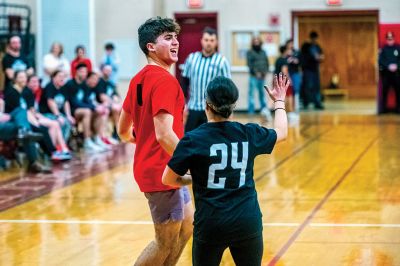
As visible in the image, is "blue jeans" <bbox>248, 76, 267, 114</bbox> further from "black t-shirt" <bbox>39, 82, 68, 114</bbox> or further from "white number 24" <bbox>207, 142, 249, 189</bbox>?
"white number 24" <bbox>207, 142, 249, 189</bbox>

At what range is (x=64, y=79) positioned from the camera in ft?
52.3

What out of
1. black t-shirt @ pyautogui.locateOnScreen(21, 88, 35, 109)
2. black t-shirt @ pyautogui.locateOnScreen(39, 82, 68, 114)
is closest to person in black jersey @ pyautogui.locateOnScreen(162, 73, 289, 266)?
black t-shirt @ pyautogui.locateOnScreen(21, 88, 35, 109)

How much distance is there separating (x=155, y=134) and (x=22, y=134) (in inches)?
330

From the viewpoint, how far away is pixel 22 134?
13758mm

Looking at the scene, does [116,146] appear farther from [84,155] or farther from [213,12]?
[213,12]

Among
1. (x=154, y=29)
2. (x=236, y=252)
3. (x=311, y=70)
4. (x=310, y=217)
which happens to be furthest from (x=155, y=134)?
(x=311, y=70)

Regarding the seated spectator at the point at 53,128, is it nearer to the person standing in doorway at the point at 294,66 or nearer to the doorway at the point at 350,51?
the person standing in doorway at the point at 294,66

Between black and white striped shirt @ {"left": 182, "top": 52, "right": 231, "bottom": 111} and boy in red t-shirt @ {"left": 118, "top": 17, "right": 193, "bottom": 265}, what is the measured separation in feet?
16.9

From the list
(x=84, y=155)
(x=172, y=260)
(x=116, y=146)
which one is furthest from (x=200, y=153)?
(x=116, y=146)

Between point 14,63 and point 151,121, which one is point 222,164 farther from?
point 14,63

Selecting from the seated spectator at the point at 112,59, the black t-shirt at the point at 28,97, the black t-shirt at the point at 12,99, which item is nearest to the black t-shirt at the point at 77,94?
the black t-shirt at the point at 28,97

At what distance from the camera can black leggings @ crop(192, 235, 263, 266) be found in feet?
16.1

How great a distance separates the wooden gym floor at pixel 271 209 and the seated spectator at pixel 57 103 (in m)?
0.68

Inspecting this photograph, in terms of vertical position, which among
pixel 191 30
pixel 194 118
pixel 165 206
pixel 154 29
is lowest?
pixel 165 206
